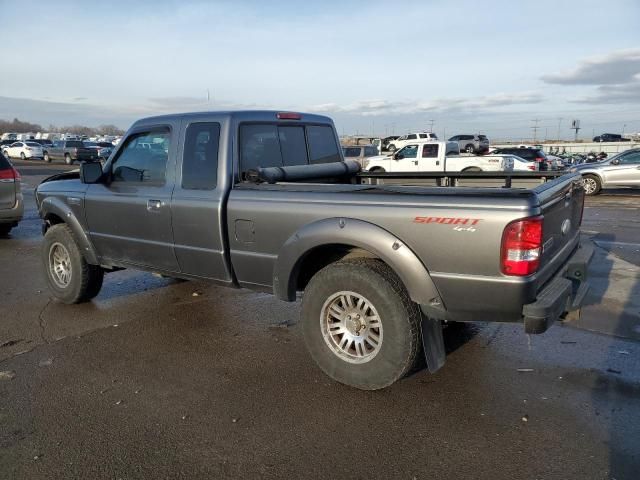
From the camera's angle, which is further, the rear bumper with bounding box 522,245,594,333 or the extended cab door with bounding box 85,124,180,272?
the extended cab door with bounding box 85,124,180,272

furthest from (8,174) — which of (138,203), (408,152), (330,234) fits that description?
(408,152)

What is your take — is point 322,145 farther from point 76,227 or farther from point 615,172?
point 615,172

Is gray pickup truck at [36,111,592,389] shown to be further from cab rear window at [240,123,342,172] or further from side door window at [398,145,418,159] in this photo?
side door window at [398,145,418,159]

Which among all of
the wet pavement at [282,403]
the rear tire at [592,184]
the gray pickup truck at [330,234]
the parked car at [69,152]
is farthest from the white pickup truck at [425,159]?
the parked car at [69,152]

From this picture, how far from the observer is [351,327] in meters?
3.60

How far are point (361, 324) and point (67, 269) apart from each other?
3.67 metres

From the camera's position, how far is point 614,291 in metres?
5.78

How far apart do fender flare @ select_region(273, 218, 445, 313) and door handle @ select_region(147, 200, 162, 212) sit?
4.47ft

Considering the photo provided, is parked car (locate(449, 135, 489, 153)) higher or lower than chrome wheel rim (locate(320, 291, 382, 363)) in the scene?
higher

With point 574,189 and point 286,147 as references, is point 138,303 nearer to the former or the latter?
point 286,147

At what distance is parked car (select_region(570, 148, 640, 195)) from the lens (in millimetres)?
16750

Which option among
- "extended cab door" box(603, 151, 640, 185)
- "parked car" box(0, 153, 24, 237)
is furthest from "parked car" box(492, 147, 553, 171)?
"parked car" box(0, 153, 24, 237)

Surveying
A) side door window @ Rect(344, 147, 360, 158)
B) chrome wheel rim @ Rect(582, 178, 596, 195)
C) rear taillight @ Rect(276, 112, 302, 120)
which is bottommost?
chrome wheel rim @ Rect(582, 178, 596, 195)

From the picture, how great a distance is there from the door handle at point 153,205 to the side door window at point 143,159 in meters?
0.16
